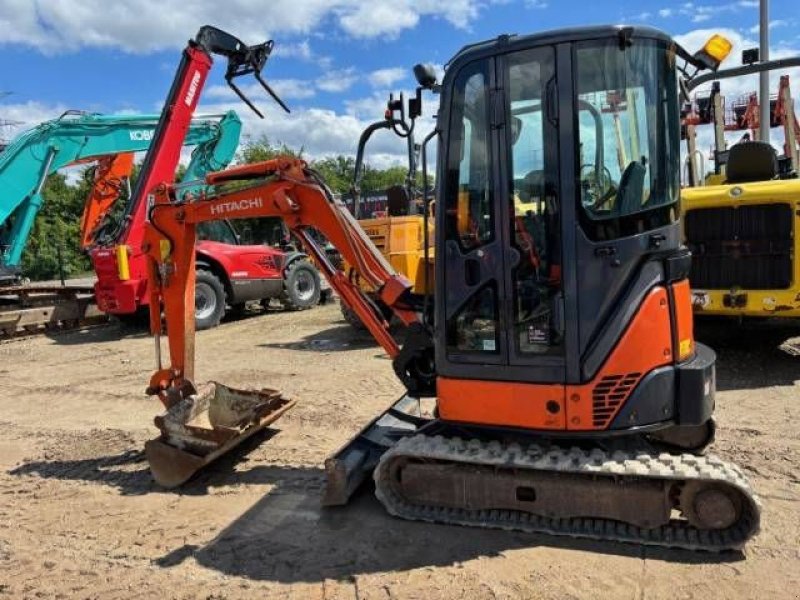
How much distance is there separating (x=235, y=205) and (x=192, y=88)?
761 centimetres

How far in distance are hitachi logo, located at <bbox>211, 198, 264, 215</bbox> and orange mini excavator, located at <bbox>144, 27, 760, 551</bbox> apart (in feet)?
5.17

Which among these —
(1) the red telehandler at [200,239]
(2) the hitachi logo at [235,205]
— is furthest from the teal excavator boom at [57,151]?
(2) the hitachi logo at [235,205]

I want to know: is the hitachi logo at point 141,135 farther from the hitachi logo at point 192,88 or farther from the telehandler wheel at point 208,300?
the telehandler wheel at point 208,300

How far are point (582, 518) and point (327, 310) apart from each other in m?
10.3

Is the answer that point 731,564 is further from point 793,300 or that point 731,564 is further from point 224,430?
point 793,300

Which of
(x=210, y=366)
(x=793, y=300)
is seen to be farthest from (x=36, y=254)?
(x=793, y=300)

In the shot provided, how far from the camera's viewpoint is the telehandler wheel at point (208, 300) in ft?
39.6

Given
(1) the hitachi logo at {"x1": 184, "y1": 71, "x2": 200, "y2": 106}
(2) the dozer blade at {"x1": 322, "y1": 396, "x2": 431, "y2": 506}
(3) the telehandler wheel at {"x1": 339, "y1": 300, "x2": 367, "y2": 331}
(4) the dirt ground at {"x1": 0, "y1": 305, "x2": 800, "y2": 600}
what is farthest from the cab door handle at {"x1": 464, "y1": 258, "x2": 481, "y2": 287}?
(1) the hitachi logo at {"x1": 184, "y1": 71, "x2": 200, "y2": 106}

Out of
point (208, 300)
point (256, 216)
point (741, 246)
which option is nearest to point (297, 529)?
point (256, 216)

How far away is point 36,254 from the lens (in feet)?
109

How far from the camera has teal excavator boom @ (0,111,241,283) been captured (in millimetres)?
12195

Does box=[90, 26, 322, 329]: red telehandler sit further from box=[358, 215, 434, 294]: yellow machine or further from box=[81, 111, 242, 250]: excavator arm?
box=[358, 215, 434, 294]: yellow machine

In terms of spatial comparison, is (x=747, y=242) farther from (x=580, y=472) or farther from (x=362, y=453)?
(x=362, y=453)

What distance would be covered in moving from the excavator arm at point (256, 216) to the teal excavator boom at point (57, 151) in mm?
8476
